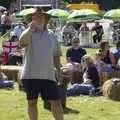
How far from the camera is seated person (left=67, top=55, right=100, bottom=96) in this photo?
36.3ft

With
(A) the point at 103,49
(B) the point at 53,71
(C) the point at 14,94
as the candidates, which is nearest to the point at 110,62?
(A) the point at 103,49

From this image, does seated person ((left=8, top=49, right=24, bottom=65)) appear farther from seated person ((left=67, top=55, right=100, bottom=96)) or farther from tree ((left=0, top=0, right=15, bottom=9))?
tree ((left=0, top=0, right=15, bottom=9))

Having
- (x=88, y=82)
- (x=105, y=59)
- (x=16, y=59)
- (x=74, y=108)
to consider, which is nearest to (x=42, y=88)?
(x=74, y=108)

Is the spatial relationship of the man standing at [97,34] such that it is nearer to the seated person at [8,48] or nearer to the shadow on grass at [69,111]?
the seated person at [8,48]

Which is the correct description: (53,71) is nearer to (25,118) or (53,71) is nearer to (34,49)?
(34,49)

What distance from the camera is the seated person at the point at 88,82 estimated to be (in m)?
11.1

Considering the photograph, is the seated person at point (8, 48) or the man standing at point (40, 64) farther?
the seated person at point (8, 48)

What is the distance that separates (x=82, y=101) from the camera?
1037cm

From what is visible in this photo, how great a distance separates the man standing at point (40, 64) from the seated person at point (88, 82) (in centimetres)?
424

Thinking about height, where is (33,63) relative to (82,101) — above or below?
above

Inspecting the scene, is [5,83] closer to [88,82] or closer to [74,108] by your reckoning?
[88,82]

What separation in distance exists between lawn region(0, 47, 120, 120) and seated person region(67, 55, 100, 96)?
329 millimetres

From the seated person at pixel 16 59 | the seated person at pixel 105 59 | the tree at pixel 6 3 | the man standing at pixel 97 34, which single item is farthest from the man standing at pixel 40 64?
the tree at pixel 6 3

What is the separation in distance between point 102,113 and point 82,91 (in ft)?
5.96
